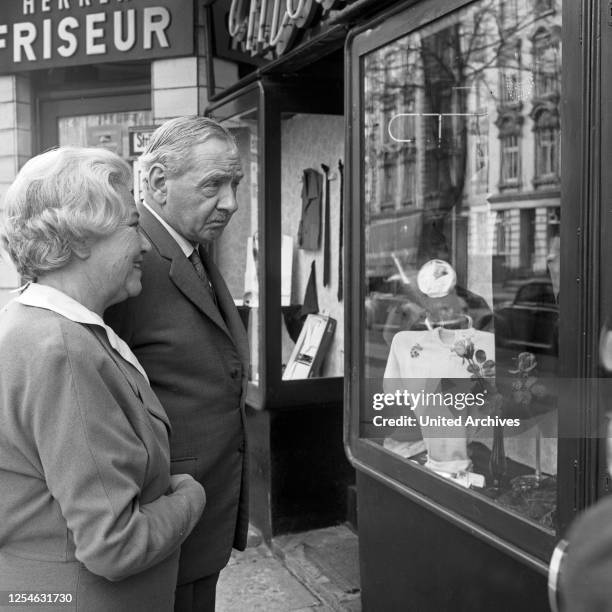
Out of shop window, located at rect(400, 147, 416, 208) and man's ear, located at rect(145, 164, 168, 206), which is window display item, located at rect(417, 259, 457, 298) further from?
man's ear, located at rect(145, 164, 168, 206)

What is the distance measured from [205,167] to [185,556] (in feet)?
3.26

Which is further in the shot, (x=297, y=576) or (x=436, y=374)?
(x=297, y=576)

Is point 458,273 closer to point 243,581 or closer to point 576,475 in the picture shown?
point 576,475

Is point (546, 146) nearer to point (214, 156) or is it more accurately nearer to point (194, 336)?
point (214, 156)

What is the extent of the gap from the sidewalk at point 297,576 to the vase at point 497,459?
1.24 m

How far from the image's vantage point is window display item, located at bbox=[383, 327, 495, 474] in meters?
2.70

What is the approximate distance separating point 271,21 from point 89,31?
1753 millimetres

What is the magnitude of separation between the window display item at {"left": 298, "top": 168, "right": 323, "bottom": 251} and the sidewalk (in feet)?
4.96

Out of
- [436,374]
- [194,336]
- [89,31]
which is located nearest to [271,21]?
[89,31]

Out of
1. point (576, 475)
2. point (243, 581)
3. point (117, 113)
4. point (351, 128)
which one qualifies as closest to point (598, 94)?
point (576, 475)

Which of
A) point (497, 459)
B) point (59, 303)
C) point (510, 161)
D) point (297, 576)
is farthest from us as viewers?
point (297, 576)

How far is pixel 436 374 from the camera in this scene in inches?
110

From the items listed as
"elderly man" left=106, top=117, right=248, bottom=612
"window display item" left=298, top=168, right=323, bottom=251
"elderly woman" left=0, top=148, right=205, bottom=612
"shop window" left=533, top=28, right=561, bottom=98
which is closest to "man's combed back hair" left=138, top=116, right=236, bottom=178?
"elderly man" left=106, top=117, right=248, bottom=612

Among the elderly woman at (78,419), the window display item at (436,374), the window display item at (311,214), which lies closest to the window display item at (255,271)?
the window display item at (311,214)
